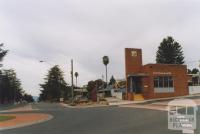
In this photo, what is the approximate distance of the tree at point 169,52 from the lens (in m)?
100

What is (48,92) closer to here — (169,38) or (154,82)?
(169,38)

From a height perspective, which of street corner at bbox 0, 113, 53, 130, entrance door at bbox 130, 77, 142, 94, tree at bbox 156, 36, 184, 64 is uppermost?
tree at bbox 156, 36, 184, 64

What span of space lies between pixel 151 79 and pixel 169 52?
45692mm

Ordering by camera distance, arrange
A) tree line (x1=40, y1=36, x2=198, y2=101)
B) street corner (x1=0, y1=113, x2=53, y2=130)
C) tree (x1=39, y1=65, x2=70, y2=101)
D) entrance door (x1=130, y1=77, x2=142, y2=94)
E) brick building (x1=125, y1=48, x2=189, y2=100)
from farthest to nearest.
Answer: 1. tree (x1=39, y1=65, x2=70, y2=101)
2. tree line (x1=40, y1=36, x2=198, y2=101)
3. entrance door (x1=130, y1=77, x2=142, y2=94)
4. brick building (x1=125, y1=48, x2=189, y2=100)
5. street corner (x1=0, y1=113, x2=53, y2=130)

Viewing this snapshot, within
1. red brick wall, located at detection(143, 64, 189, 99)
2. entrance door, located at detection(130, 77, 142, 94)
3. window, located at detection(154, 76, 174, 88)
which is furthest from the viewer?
entrance door, located at detection(130, 77, 142, 94)

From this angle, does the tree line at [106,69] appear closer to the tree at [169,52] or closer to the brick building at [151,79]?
the tree at [169,52]

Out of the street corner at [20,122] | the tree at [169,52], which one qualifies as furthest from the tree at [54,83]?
the street corner at [20,122]

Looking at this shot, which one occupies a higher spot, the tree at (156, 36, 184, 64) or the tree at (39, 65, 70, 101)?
the tree at (156, 36, 184, 64)

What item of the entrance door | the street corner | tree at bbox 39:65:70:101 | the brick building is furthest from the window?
tree at bbox 39:65:70:101

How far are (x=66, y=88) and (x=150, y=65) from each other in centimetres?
8467

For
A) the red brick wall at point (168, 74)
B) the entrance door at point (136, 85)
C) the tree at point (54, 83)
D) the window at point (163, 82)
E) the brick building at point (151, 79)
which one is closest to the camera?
the red brick wall at point (168, 74)

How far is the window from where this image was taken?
57.1m

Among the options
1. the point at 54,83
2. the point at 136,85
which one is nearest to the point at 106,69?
the point at 136,85

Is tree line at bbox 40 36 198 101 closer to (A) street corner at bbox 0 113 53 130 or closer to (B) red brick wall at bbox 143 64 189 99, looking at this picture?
(B) red brick wall at bbox 143 64 189 99
